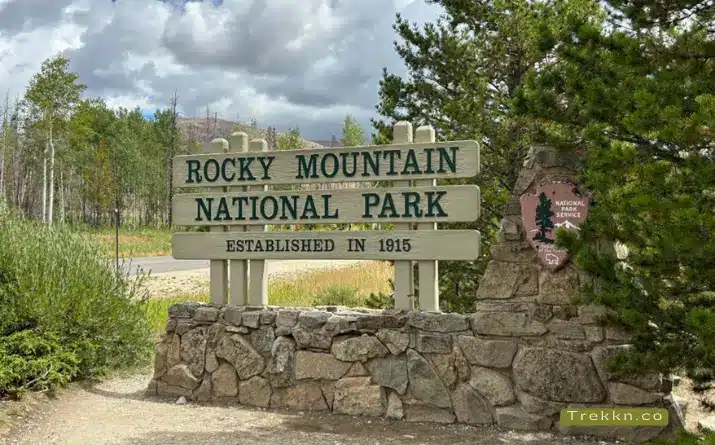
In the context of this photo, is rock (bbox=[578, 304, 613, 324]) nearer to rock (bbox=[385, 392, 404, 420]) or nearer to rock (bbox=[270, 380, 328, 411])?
rock (bbox=[385, 392, 404, 420])

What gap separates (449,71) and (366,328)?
4.34 metres

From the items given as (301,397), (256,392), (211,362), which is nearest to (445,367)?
(301,397)

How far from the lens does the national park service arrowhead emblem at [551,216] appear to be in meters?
4.94

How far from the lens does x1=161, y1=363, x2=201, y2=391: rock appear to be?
20.5ft

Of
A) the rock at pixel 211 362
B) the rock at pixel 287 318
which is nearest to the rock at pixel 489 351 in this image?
the rock at pixel 287 318

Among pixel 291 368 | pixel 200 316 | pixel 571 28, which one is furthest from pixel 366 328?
pixel 571 28

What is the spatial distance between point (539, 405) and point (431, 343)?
0.99m

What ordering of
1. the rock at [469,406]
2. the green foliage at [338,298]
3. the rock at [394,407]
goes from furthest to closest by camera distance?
the green foliage at [338,298] < the rock at [394,407] < the rock at [469,406]

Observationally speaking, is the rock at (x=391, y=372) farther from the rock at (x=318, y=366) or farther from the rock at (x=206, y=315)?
the rock at (x=206, y=315)

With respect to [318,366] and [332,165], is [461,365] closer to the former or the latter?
[318,366]

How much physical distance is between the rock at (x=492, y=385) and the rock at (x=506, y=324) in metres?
0.33

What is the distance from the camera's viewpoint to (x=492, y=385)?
5.17 meters

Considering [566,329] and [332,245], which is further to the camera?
[332,245]

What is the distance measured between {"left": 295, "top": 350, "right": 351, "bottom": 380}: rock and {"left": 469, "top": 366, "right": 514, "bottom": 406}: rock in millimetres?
1138
